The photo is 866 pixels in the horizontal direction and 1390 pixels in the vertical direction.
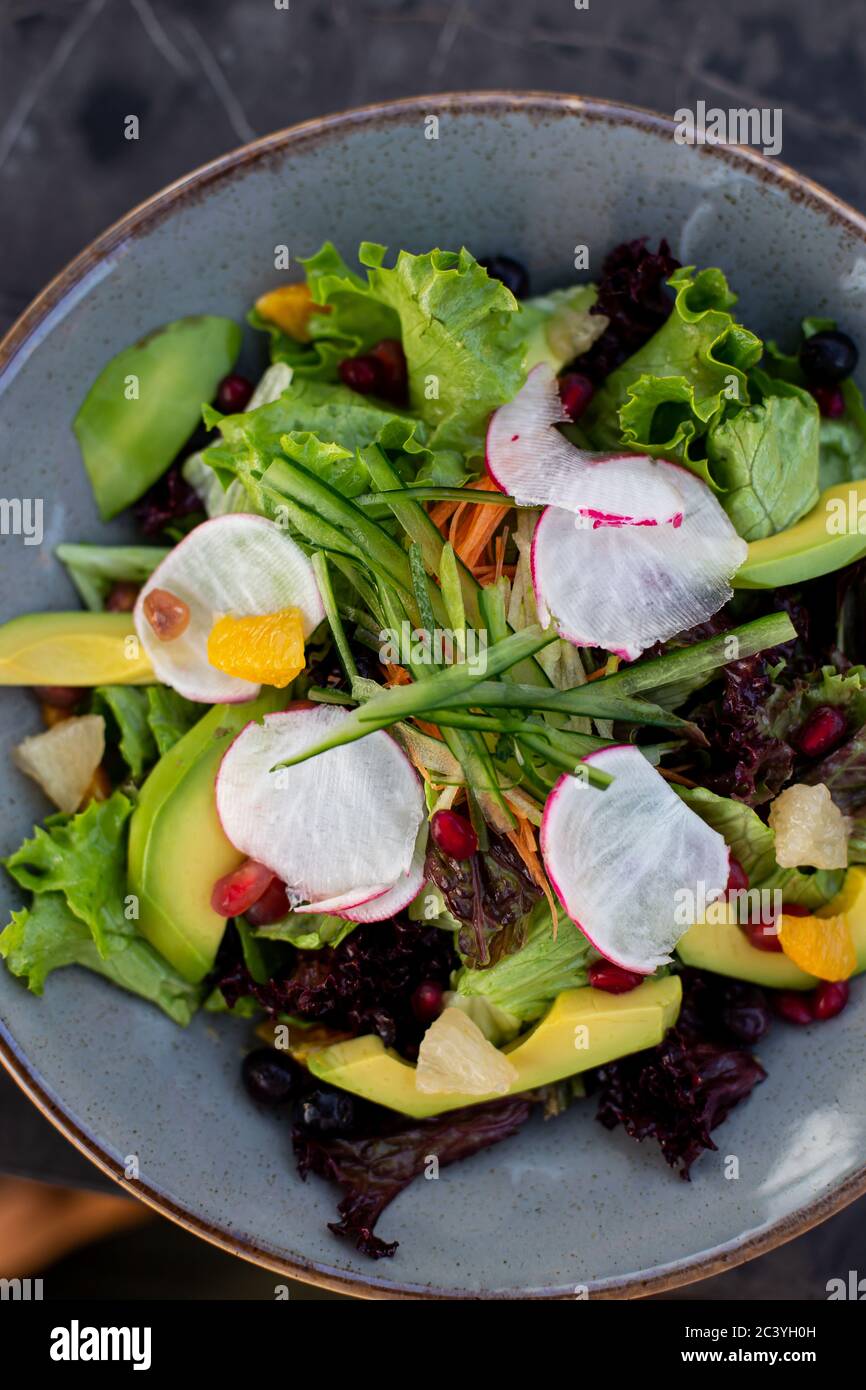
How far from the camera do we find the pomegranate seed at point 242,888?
2.03 m

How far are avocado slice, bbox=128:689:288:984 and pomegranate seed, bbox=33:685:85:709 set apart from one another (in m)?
0.26

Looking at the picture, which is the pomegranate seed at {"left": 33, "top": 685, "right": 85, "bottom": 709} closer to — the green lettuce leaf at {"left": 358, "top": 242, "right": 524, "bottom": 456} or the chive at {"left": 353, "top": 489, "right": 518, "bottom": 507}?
the chive at {"left": 353, "top": 489, "right": 518, "bottom": 507}

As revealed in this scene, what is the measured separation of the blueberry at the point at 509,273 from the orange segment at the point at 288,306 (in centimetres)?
32

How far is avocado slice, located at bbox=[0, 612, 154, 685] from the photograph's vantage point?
7.06 ft

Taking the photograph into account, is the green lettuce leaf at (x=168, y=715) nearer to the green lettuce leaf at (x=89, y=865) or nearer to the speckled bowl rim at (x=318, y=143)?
the green lettuce leaf at (x=89, y=865)

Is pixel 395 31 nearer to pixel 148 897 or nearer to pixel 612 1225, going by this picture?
pixel 148 897

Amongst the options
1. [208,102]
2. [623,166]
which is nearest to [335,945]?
[623,166]

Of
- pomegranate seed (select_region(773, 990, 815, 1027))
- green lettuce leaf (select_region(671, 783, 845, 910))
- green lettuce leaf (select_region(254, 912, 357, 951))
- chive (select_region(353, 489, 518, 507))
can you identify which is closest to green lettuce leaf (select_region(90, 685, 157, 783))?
green lettuce leaf (select_region(254, 912, 357, 951))

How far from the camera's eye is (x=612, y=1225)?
2080 millimetres

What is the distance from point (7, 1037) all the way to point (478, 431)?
1357 mm

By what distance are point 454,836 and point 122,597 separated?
863mm

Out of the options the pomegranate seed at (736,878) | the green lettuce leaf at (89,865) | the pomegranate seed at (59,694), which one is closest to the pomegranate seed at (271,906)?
the green lettuce leaf at (89,865)

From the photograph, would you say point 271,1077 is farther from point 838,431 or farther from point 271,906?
point 838,431

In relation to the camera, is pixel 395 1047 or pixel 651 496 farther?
pixel 395 1047
